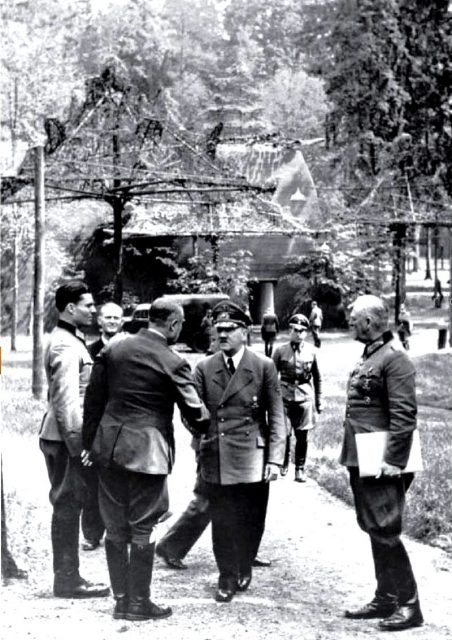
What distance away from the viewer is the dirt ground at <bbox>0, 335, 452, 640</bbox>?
18.0 feet

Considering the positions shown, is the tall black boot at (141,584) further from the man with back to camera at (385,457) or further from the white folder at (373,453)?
the white folder at (373,453)

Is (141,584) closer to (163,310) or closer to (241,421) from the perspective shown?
(241,421)

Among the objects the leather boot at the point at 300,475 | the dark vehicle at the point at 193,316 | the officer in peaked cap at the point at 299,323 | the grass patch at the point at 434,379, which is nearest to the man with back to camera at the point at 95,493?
the officer in peaked cap at the point at 299,323

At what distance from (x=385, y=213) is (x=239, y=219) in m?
6.49

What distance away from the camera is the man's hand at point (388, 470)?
19.0 ft

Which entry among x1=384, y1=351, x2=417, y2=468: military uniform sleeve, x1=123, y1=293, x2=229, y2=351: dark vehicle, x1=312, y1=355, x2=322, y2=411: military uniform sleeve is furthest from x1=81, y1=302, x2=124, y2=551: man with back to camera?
x1=123, y1=293, x2=229, y2=351: dark vehicle

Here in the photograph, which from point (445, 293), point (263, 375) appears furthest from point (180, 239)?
point (263, 375)

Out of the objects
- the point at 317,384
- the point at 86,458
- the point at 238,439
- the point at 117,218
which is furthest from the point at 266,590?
the point at 117,218

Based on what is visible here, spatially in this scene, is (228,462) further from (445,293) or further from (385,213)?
(445,293)

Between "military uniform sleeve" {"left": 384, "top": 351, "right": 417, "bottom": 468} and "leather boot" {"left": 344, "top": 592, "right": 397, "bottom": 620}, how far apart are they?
839mm

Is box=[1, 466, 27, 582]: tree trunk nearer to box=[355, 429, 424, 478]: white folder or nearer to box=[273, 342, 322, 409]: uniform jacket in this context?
box=[355, 429, 424, 478]: white folder

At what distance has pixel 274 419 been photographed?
6.48 m

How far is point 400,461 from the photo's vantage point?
229 inches

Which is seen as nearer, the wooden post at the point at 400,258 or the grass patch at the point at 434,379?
the grass patch at the point at 434,379
